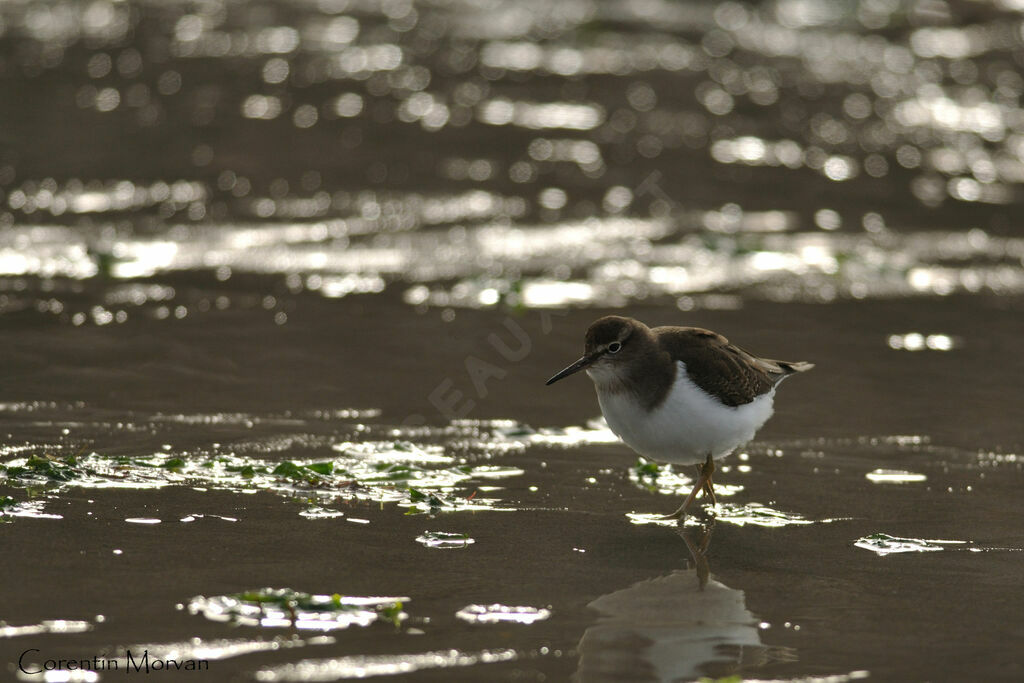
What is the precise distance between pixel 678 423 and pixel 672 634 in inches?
68.2

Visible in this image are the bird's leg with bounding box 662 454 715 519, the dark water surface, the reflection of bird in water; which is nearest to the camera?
the reflection of bird in water

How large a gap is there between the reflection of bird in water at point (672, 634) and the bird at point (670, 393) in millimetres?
942

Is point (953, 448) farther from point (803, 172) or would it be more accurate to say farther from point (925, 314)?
point (803, 172)

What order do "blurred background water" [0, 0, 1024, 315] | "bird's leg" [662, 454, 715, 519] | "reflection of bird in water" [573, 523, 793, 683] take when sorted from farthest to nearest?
"blurred background water" [0, 0, 1024, 315], "bird's leg" [662, 454, 715, 519], "reflection of bird in water" [573, 523, 793, 683]

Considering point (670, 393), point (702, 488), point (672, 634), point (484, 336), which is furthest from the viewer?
point (484, 336)

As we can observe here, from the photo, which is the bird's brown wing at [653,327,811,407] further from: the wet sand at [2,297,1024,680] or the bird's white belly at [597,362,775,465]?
the wet sand at [2,297,1024,680]

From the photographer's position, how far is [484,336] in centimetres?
1052

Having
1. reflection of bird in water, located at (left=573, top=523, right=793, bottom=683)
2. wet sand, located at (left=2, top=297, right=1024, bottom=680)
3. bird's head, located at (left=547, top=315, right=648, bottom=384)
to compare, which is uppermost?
bird's head, located at (left=547, top=315, right=648, bottom=384)

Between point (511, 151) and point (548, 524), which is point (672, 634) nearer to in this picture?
point (548, 524)

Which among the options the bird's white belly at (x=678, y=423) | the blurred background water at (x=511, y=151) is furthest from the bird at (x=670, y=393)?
the blurred background water at (x=511, y=151)

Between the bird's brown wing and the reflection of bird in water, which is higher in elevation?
the bird's brown wing

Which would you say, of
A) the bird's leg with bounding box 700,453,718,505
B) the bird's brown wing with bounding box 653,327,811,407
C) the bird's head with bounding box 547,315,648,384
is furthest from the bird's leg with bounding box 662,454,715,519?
the bird's head with bounding box 547,315,648,384

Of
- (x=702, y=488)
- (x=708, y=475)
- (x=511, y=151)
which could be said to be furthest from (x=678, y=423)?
(x=511, y=151)

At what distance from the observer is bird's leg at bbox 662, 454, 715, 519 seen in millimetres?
7523
